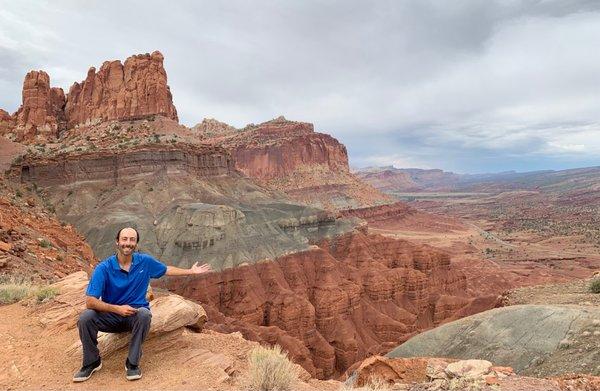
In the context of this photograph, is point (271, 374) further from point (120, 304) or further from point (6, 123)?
point (6, 123)

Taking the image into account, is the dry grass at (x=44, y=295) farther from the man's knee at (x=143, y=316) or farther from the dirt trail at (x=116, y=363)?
the man's knee at (x=143, y=316)

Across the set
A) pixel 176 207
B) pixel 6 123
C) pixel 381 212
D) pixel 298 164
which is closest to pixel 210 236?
pixel 176 207

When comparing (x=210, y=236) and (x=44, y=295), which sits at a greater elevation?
(x=44, y=295)

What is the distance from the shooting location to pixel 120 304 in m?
6.69

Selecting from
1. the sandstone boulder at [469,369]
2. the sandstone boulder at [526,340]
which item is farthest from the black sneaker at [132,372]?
the sandstone boulder at [526,340]

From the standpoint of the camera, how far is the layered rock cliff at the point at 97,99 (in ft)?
205

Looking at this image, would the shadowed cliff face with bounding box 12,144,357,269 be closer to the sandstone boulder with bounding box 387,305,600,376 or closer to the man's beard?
the sandstone boulder with bounding box 387,305,600,376

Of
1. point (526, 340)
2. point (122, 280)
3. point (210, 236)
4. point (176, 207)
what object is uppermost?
point (176, 207)

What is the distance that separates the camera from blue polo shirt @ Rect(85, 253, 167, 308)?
648 centimetres

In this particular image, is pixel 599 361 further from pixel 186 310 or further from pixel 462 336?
pixel 186 310

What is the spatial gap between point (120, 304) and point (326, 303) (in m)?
32.3

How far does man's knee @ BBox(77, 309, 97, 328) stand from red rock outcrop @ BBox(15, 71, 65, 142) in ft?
217

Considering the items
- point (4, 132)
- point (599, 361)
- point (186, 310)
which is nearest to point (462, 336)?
point (599, 361)

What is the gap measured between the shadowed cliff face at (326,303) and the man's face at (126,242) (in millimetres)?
22077
